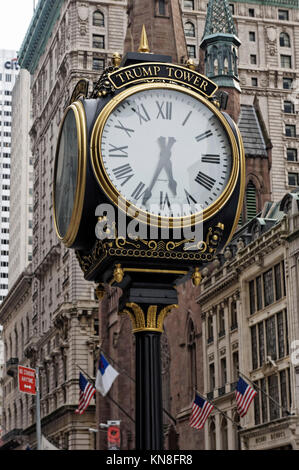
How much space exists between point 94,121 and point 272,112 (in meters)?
96.4

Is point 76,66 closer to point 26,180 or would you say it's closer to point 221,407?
point 221,407

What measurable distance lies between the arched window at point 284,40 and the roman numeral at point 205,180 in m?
102

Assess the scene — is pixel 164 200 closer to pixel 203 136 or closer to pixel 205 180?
pixel 205 180

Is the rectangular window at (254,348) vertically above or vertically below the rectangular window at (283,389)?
above

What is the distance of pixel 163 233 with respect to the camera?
6293mm

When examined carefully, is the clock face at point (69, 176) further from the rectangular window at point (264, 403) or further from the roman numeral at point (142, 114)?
the rectangular window at point (264, 403)

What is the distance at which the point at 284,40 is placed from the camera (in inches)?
4144

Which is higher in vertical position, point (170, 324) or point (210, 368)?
point (170, 324)

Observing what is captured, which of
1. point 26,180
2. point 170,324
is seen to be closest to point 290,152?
point 170,324

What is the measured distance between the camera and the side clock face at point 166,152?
252 inches

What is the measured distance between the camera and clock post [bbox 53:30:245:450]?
622 centimetres

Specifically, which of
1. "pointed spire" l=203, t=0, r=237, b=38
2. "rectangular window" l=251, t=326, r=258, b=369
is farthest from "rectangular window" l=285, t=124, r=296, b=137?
"rectangular window" l=251, t=326, r=258, b=369

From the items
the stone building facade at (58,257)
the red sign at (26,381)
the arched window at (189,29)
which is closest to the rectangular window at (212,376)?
the red sign at (26,381)

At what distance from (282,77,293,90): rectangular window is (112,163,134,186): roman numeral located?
326 feet
